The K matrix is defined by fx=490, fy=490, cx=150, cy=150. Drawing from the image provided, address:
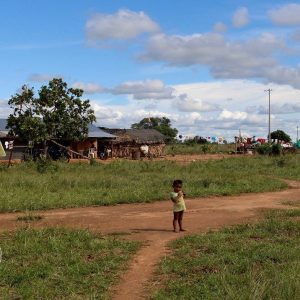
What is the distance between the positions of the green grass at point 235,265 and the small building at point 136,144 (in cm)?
3317

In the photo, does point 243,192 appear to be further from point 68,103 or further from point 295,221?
point 68,103

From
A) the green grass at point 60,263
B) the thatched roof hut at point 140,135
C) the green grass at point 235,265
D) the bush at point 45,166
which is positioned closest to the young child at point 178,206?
the green grass at point 235,265

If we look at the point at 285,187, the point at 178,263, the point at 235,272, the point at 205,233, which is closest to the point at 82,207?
the point at 205,233

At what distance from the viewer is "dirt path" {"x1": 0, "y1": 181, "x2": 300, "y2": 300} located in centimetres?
746

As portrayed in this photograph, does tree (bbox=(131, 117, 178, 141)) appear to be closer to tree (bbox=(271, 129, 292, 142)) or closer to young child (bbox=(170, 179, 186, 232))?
tree (bbox=(271, 129, 292, 142))

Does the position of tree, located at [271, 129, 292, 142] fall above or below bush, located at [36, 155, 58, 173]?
above

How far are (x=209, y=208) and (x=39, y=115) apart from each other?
70.6ft

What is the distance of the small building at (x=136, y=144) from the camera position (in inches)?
1761

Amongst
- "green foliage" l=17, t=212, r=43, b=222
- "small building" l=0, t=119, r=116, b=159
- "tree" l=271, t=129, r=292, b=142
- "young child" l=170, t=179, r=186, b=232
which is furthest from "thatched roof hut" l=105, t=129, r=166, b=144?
"young child" l=170, t=179, r=186, b=232

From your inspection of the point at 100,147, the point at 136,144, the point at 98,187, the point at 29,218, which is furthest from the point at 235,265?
the point at 136,144

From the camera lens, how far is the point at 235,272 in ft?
23.2

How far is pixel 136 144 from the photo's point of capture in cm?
4581

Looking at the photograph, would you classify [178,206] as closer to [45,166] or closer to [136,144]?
[45,166]

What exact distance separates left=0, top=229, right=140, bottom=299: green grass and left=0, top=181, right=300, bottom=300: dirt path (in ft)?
0.99
